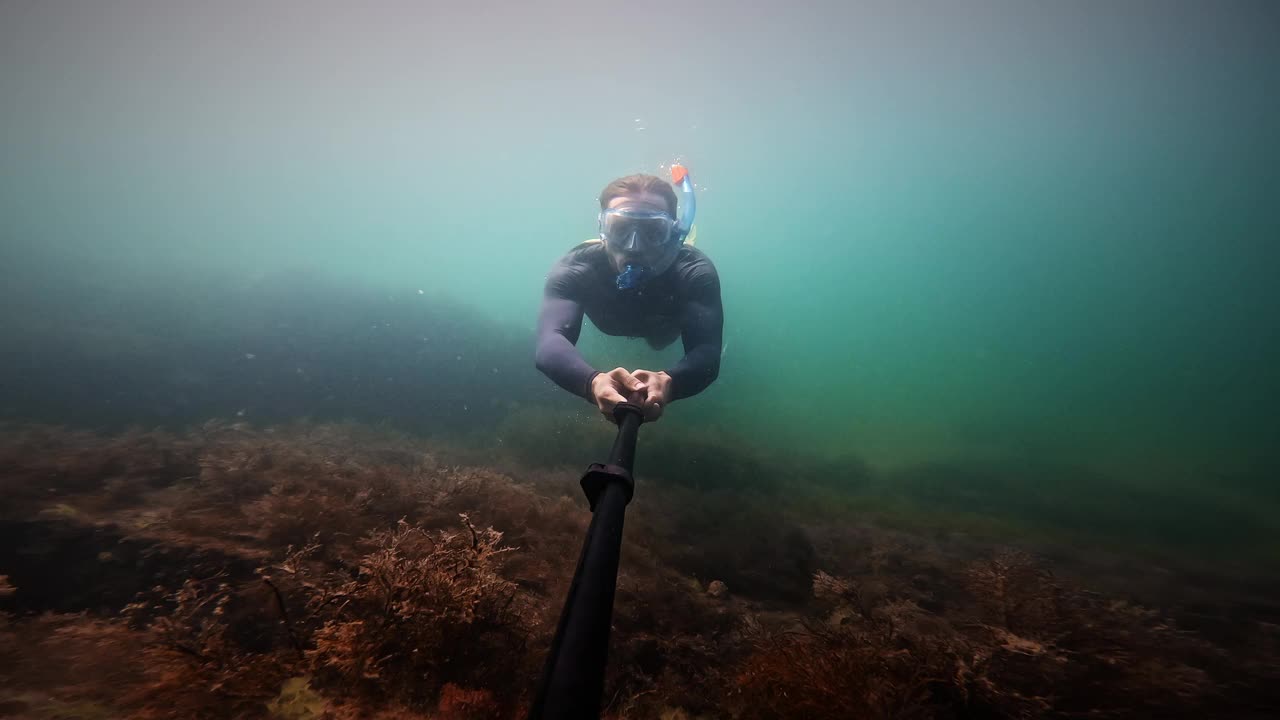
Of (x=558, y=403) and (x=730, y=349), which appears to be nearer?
(x=558, y=403)

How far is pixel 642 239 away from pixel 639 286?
61cm

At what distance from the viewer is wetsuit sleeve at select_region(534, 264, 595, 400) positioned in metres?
3.39

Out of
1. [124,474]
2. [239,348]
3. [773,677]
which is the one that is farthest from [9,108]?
[773,677]

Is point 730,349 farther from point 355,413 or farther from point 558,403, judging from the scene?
point 355,413

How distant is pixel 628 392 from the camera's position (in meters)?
2.88

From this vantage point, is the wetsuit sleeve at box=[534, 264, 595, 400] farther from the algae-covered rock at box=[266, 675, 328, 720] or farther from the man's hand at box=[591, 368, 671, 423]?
the algae-covered rock at box=[266, 675, 328, 720]

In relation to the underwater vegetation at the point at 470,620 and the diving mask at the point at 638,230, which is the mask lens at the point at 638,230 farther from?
the underwater vegetation at the point at 470,620

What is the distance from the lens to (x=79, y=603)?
7.23ft

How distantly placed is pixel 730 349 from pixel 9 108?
3216 inches

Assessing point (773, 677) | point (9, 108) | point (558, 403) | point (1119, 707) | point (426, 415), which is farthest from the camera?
point (9, 108)

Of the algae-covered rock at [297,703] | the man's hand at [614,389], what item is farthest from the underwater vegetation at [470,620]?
the man's hand at [614,389]

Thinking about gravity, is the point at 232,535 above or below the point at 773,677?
below

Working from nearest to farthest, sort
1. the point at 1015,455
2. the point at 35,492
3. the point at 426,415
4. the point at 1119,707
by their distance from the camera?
the point at 1119,707, the point at 35,492, the point at 426,415, the point at 1015,455

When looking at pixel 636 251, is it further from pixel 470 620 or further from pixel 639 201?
pixel 470 620
